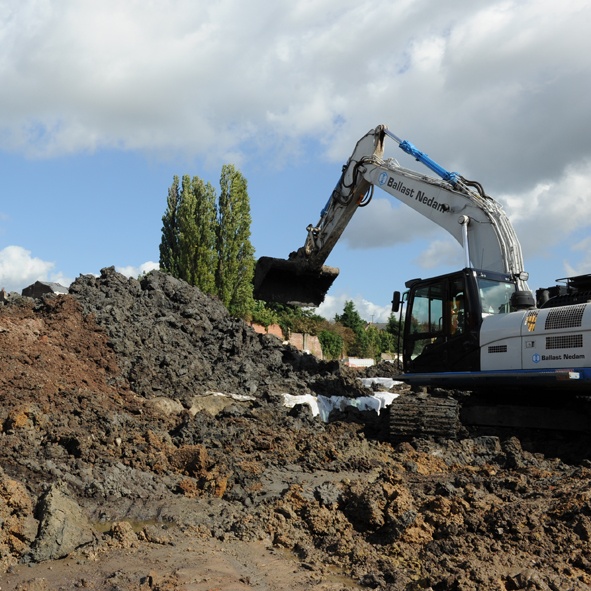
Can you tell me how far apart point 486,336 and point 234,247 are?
2321 cm

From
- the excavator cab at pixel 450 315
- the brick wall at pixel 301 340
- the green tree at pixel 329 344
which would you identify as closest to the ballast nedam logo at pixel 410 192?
the excavator cab at pixel 450 315

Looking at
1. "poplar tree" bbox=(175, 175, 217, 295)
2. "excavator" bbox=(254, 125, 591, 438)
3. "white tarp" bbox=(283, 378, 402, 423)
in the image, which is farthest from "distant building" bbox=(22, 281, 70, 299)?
"excavator" bbox=(254, 125, 591, 438)

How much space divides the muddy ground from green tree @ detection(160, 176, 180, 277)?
2082 centimetres

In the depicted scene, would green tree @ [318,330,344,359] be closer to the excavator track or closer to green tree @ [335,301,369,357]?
green tree @ [335,301,369,357]

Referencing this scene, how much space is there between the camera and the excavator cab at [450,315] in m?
9.86

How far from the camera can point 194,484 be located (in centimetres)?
693

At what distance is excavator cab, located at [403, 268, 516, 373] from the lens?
9859mm

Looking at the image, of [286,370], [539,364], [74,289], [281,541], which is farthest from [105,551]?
[74,289]

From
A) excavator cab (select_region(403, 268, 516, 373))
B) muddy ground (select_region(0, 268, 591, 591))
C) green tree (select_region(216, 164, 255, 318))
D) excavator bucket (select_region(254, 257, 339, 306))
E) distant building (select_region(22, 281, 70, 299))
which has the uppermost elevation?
green tree (select_region(216, 164, 255, 318))

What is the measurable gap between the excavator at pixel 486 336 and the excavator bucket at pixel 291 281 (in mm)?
3847

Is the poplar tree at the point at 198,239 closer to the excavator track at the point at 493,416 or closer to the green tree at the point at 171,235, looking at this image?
the green tree at the point at 171,235

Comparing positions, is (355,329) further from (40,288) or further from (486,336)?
(486,336)

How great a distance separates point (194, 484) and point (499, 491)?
3037 mm

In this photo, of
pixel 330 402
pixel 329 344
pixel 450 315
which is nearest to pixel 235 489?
pixel 450 315
